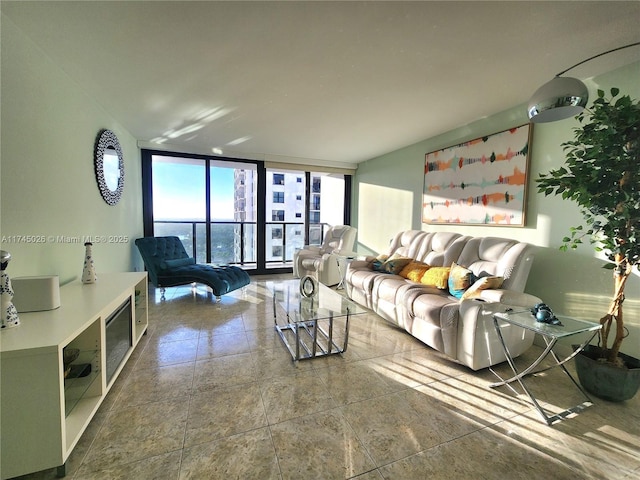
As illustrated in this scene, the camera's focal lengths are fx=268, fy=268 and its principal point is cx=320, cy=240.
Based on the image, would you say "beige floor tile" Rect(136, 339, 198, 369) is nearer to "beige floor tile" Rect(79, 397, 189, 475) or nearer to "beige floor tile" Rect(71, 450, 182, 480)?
"beige floor tile" Rect(79, 397, 189, 475)

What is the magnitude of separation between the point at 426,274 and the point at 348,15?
94.3 inches

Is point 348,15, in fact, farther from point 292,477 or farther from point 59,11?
point 292,477

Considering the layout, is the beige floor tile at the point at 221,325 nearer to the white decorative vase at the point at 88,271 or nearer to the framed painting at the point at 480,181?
the white decorative vase at the point at 88,271

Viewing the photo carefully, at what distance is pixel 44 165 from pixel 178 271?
1931 millimetres

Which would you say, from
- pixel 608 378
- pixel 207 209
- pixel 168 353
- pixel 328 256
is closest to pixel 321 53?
pixel 168 353

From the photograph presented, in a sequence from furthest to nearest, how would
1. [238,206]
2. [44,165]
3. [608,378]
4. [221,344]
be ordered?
1. [238,206]
2. [221,344]
3. [44,165]
4. [608,378]

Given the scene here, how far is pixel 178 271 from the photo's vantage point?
3607mm

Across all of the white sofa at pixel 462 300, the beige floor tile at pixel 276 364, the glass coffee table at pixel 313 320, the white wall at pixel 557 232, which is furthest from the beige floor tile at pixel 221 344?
the white wall at pixel 557 232

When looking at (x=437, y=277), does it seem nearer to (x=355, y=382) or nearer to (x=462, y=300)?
(x=462, y=300)

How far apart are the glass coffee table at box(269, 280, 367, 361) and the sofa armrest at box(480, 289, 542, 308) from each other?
1002mm

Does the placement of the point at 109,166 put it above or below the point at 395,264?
above

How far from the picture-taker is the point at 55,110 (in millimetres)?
2068

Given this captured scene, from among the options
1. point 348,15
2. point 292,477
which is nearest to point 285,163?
point 348,15

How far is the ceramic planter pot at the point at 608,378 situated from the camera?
5.55 ft
